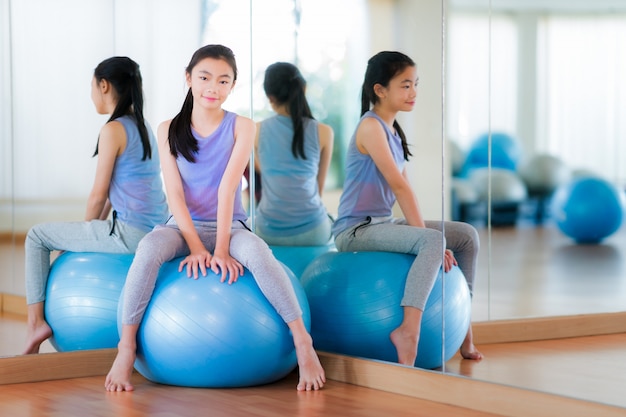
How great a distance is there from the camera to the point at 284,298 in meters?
3.53

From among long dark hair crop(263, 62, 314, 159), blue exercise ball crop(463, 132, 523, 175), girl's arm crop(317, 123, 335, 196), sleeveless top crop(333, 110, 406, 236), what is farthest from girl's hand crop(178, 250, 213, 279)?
blue exercise ball crop(463, 132, 523, 175)

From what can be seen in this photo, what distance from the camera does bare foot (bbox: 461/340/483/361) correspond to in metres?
3.50

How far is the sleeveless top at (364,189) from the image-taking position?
3.68 m

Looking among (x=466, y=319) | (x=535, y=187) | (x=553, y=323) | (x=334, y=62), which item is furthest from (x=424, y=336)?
(x=334, y=62)

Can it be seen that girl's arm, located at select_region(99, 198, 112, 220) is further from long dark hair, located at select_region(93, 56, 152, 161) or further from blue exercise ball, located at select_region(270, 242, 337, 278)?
blue exercise ball, located at select_region(270, 242, 337, 278)

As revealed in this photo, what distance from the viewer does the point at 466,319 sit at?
3586 mm

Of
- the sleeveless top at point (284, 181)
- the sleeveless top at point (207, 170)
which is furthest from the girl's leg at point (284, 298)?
the sleeveless top at point (284, 181)

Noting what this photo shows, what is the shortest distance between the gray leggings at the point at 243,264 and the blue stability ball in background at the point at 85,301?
0.33 m

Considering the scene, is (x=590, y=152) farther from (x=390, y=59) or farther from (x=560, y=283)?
(x=390, y=59)

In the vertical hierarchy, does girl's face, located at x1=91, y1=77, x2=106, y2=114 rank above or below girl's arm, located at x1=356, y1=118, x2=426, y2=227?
above

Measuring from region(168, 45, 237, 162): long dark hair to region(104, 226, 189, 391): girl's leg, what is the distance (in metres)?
0.39

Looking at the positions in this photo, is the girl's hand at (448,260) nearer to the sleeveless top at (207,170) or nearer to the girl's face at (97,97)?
the sleeveless top at (207,170)

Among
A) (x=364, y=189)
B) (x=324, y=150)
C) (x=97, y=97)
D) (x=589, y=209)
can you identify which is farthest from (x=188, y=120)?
(x=589, y=209)

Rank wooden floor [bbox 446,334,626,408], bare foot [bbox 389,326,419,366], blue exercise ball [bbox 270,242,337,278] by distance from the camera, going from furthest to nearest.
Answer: blue exercise ball [bbox 270,242,337,278] < bare foot [bbox 389,326,419,366] < wooden floor [bbox 446,334,626,408]
